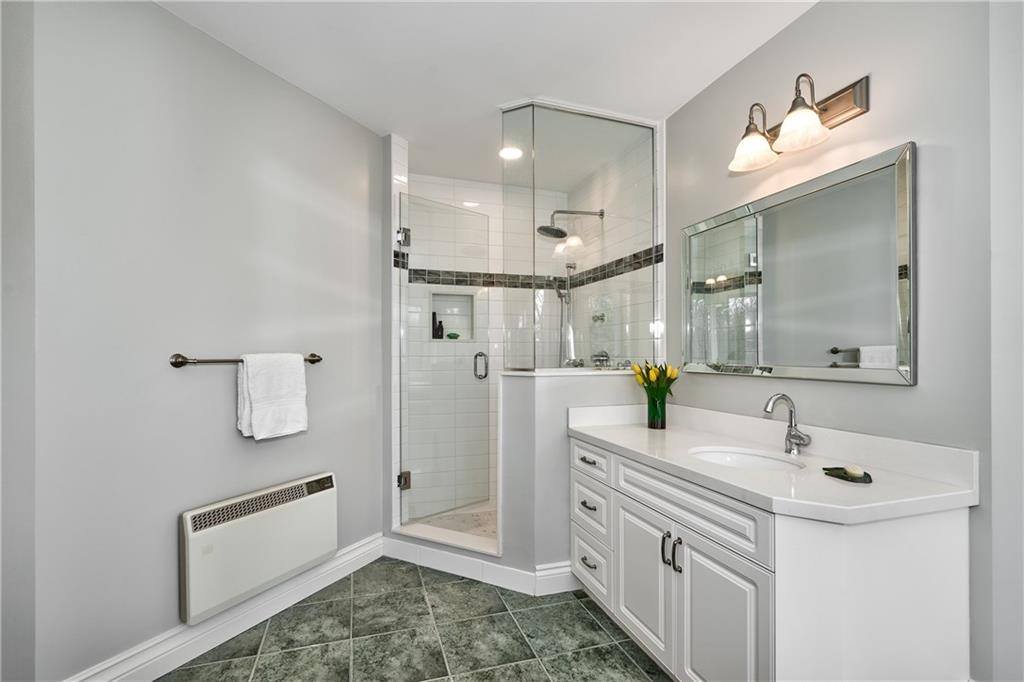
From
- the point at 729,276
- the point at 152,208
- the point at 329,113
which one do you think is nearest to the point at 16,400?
the point at 152,208

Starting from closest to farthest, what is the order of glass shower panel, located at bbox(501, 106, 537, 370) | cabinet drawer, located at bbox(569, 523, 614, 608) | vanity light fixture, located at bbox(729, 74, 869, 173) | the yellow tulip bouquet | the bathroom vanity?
the bathroom vanity
vanity light fixture, located at bbox(729, 74, 869, 173)
cabinet drawer, located at bbox(569, 523, 614, 608)
the yellow tulip bouquet
glass shower panel, located at bbox(501, 106, 537, 370)

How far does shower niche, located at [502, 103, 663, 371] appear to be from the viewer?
8.39 feet

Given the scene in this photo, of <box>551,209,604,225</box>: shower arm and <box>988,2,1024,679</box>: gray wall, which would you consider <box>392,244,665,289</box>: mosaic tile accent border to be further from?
<box>988,2,1024,679</box>: gray wall

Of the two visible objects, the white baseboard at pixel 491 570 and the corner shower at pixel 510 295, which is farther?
the corner shower at pixel 510 295

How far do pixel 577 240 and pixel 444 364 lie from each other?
1147 mm

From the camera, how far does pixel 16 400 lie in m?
1.46

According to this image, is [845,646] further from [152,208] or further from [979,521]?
[152,208]

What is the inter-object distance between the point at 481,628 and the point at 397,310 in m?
1.75

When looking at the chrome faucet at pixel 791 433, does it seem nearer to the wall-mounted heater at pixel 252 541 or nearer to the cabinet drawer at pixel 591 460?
the cabinet drawer at pixel 591 460

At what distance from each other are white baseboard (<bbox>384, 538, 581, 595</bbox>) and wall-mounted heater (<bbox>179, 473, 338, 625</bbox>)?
488 mm

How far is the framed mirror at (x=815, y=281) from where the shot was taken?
152cm

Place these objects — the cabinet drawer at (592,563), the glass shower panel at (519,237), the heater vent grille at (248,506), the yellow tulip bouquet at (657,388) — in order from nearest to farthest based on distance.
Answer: the heater vent grille at (248,506) < the cabinet drawer at (592,563) < the yellow tulip bouquet at (657,388) < the glass shower panel at (519,237)

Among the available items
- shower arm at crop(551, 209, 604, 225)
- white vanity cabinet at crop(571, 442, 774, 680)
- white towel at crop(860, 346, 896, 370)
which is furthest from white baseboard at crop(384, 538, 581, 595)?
→ shower arm at crop(551, 209, 604, 225)

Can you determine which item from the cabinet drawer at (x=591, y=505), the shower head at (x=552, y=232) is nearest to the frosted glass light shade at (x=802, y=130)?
the shower head at (x=552, y=232)
